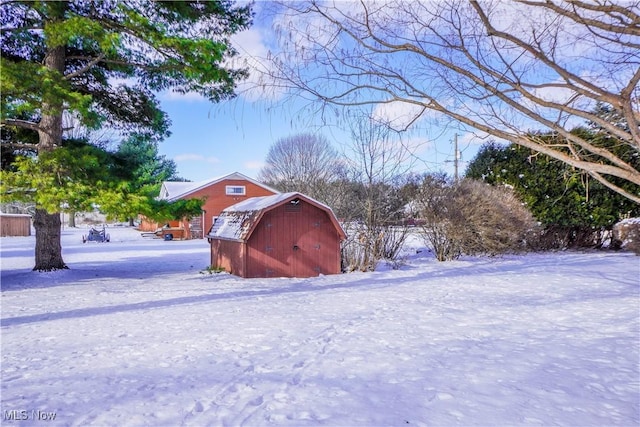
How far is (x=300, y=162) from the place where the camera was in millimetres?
33969

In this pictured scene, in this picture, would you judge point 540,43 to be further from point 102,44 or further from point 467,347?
point 102,44

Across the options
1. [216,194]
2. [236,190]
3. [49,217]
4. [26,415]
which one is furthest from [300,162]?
[26,415]

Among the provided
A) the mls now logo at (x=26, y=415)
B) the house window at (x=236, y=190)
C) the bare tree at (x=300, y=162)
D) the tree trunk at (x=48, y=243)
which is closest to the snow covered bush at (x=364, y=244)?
the tree trunk at (x=48, y=243)

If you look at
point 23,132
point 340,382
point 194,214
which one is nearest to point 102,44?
point 194,214

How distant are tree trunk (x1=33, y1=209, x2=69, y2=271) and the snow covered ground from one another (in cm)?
215

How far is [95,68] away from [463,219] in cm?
1277

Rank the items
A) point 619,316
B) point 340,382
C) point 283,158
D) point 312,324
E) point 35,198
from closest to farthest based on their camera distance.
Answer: point 340,382 → point 312,324 → point 619,316 → point 35,198 → point 283,158

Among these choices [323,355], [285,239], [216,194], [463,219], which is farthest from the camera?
[216,194]

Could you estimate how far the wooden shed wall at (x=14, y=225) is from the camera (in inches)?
1368

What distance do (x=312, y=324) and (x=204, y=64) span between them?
5.90 metres

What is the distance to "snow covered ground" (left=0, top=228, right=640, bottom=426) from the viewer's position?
139 inches

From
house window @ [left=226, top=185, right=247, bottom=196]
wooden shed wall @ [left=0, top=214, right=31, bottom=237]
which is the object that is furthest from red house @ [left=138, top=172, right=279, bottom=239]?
wooden shed wall @ [left=0, top=214, right=31, bottom=237]

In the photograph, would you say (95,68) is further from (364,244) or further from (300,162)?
(300,162)

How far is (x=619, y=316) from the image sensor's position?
698 centimetres
